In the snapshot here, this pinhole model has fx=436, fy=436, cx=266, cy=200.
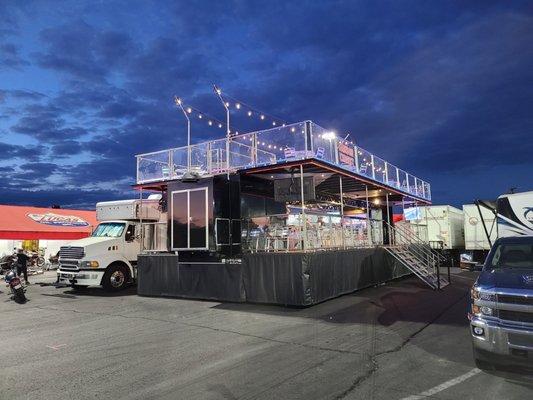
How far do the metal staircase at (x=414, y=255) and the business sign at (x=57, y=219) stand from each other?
23.4m

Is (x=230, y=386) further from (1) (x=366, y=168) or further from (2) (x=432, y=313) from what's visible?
(1) (x=366, y=168)

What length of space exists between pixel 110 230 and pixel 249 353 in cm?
1193

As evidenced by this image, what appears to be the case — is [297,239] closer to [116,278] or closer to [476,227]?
[116,278]

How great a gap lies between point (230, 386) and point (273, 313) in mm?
5725

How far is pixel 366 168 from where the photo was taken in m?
17.5

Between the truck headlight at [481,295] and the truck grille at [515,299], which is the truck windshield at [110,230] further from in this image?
the truck grille at [515,299]

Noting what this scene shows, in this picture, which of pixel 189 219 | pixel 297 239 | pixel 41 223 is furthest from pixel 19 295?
pixel 41 223

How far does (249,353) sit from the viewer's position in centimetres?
741

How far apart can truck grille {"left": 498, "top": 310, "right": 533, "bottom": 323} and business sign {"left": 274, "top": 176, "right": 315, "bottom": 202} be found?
7.82m

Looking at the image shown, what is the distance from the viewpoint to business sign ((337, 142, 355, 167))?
1491cm

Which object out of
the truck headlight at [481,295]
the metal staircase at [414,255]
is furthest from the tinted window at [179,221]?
the truck headlight at [481,295]

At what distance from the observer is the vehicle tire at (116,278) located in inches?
655

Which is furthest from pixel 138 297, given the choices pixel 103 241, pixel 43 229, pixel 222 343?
pixel 43 229

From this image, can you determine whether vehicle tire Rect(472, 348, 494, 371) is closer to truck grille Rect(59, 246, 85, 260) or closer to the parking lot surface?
the parking lot surface
